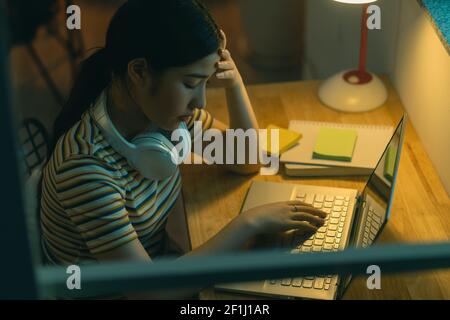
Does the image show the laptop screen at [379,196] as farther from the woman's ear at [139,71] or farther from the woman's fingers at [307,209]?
the woman's ear at [139,71]

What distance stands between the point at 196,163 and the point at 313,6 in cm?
150

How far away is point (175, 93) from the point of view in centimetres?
134

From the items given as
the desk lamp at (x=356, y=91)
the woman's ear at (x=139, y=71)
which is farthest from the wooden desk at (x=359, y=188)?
the woman's ear at (x=139, y=71)

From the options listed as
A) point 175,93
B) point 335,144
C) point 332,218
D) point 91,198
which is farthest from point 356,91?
point 91,198

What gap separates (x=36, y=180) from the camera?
1515 mm

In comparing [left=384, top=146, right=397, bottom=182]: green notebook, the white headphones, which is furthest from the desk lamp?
the white headphones

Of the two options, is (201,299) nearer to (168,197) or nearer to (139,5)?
(168,197)

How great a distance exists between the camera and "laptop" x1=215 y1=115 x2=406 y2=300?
1287 millimetres

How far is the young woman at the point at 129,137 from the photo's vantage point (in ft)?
4.24

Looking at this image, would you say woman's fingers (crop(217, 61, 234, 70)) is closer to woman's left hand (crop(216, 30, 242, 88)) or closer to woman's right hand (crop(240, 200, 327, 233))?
woman's left hand (crop(216, 30, 242, 88))

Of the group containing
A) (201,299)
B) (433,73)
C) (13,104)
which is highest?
(13,104)

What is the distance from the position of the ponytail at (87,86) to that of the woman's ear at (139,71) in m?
0.10

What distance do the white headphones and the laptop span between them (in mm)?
225
